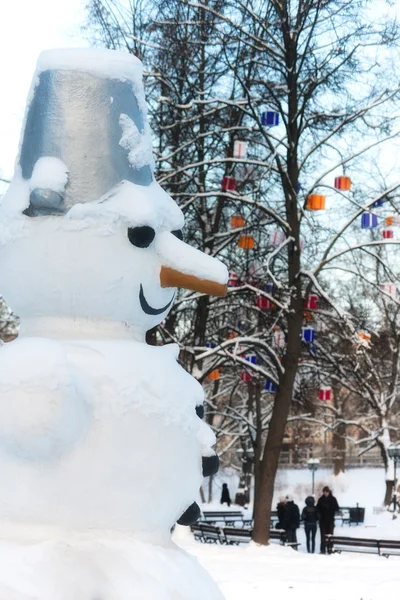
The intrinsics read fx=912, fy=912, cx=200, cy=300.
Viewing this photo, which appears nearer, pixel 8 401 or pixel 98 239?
pixel 8 401

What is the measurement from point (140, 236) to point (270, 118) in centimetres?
993

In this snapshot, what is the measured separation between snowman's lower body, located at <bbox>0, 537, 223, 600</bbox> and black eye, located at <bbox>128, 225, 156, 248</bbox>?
3.98 ft

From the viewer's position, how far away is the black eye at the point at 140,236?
385 centimetres

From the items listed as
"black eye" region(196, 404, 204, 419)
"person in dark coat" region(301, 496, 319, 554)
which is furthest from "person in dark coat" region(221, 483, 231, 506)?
"black eye" region(196, 404, 204, 419)

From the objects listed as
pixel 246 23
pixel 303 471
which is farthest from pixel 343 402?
pixel 246 23

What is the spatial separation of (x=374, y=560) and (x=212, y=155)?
278 inches

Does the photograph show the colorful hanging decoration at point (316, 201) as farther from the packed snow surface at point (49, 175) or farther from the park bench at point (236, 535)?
the packed snow surface at point (49, 175)

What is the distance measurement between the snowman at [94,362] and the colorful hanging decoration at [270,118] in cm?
950

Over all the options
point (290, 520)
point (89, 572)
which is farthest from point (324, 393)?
point (89, 572)

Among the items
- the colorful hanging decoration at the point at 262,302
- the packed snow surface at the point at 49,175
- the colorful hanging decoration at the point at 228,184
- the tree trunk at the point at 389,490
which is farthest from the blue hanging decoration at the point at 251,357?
the packed snow surface at the point at 49,175

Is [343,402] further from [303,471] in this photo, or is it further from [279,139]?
[279,139]

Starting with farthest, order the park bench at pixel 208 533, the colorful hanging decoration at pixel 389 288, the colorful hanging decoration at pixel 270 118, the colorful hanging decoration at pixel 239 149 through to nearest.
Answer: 1. the park bench at pixel 208 533
2. the colorful hanging decoration at pixel 389 288
3. the colorful hanging decoration at pixel 239 149
4. the colorful hanging decoration at pixel 270 118

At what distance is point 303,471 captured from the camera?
159 feet

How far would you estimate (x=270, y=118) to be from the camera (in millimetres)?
13414
